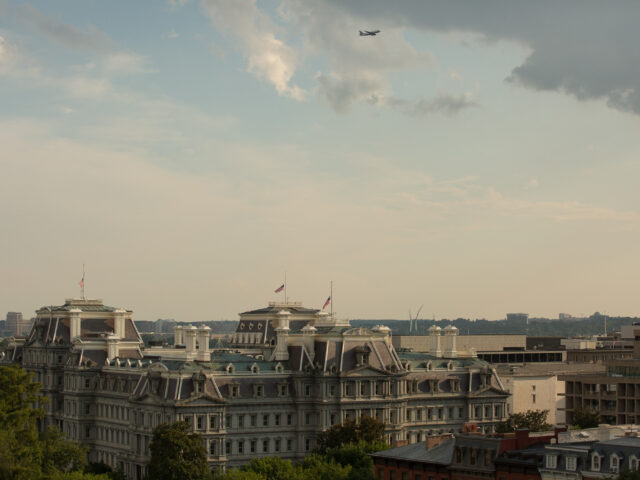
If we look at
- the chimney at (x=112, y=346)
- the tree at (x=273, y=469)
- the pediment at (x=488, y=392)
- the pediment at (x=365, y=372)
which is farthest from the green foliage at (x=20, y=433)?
the pediment at (x=488, y=392)

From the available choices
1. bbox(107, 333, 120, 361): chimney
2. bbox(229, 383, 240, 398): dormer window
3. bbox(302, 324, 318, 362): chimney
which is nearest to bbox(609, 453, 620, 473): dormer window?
bbox(229, 383, 240, 398): dormer window

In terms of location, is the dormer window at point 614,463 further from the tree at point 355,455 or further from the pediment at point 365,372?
the pediment at point 365,372

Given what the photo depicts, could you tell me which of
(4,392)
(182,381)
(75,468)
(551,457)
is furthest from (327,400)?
(551,457)

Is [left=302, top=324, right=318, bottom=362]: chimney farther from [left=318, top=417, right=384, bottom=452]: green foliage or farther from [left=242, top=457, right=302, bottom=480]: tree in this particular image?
[left=242, top=457, right=302, bottom=480]: tree

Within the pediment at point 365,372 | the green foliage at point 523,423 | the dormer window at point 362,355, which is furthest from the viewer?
the green foliage at point 523,423

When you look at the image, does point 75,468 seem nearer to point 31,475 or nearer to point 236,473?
point 236,473

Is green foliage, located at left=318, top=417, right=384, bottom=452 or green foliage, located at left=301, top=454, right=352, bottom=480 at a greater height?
green foliage, located at left=318, top=417, right=384, bottom=452

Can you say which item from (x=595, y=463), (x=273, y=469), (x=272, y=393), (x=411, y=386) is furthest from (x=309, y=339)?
(x=595, y=463)
